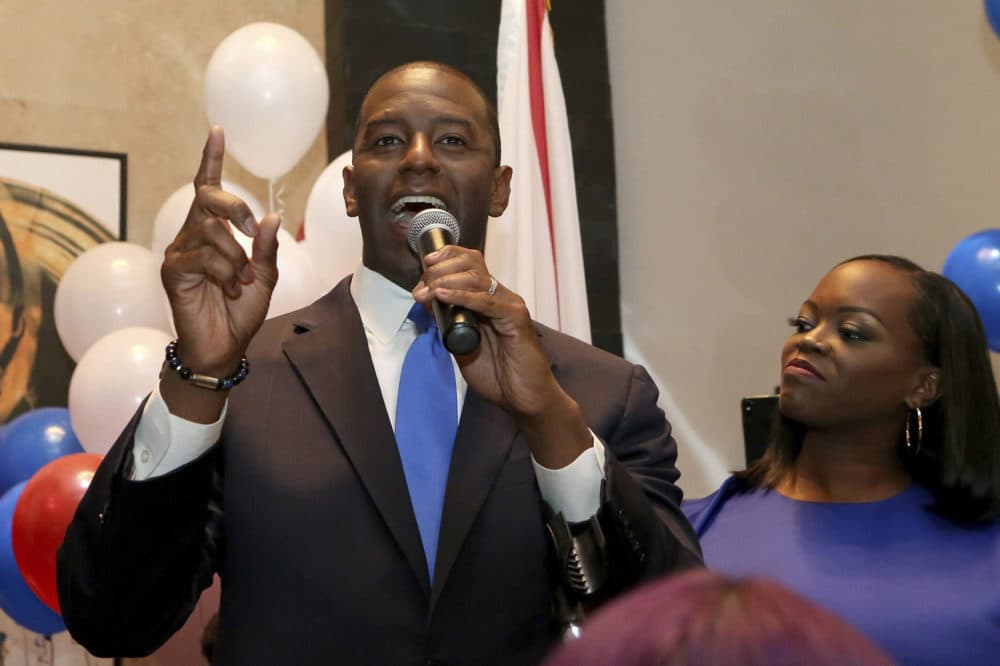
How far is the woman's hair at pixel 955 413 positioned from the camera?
94.0 inches

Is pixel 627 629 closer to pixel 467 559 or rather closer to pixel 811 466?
pixel 467 559

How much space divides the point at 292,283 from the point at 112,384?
0.57 meters

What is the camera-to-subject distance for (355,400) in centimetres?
161

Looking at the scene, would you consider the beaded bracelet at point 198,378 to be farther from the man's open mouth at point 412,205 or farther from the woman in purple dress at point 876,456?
the woman in purple dress at point 876,456

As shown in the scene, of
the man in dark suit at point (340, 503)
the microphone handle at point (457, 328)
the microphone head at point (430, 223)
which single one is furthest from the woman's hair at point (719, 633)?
the microphone head at point (430, 223)

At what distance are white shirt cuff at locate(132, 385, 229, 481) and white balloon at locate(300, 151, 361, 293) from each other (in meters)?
1.92

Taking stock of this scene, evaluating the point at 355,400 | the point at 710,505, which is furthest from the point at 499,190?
the point at 710,505

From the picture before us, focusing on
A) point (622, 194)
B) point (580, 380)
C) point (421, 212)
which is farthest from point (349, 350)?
point (622, 194)

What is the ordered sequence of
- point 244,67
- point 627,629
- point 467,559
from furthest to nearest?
1. point 244,67
2. point 467,559
3. point 627,629

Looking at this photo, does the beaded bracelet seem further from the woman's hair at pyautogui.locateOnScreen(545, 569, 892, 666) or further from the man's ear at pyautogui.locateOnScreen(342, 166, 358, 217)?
the woman's hair at pyautogui.locateOnScreen(545, 569, 892, 666)

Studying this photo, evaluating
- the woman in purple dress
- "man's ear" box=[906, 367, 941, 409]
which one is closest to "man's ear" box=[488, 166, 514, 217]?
the woman in purple dress

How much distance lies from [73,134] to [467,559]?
3361 mm

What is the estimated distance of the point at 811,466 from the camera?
256 centimetres

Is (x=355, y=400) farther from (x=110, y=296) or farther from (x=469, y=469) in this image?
(x=110, y=296)
